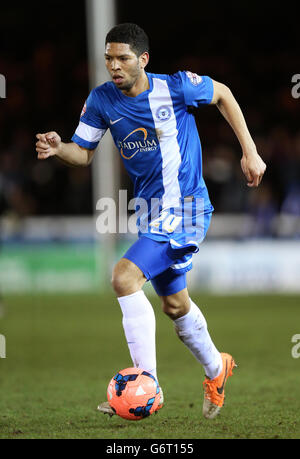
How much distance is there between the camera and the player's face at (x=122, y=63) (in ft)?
Answer: 15.2

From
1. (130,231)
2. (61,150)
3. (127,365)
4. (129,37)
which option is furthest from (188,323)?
(130,231)

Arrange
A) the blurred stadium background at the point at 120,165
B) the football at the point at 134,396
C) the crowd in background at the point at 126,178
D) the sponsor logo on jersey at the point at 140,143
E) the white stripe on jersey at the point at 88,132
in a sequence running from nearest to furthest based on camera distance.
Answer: the football at the point at 134,396 < the sponsor logo on jersey at the point at 140,143 < the white stripe on jersey at the point at 88,132 < the blurred stadium background at the point at 120,165 < the crowd in background at the point at 126,178

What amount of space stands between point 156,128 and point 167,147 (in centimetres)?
13

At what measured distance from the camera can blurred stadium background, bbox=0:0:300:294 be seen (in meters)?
13.8

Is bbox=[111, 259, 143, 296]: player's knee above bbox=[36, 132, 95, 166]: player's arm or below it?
below

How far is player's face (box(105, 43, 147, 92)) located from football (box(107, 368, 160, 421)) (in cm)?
165

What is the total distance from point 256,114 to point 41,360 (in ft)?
33.7

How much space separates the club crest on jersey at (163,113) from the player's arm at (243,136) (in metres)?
0.27

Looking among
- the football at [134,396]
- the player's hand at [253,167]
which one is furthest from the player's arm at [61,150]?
the football at [134,396]

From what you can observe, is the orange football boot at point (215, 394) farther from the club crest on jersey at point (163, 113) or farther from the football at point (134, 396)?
the club crest on jersey at point (163, 113)

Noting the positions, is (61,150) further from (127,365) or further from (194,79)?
(127,365)

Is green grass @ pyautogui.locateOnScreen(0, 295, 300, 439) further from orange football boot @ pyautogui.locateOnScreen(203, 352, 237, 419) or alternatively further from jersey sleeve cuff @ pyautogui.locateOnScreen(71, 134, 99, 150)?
jersey sleeve cuff @ pyautogui.locateOnScreen(71, 134, 99, 150)

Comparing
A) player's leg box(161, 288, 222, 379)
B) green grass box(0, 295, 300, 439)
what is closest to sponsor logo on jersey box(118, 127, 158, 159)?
player's leg box(161, 288, 222, 379)

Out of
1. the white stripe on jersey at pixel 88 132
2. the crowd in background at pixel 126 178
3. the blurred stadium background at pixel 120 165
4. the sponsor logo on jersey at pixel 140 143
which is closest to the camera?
the sponsor logo on jersey at pixel 140 143
